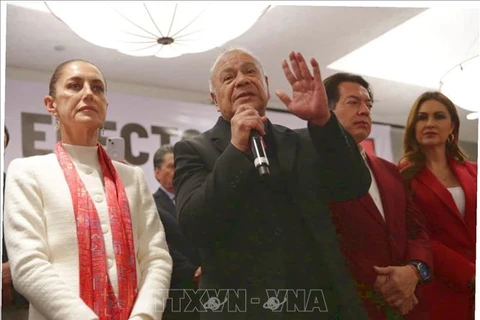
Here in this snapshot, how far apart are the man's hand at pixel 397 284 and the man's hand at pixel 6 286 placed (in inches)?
45.8

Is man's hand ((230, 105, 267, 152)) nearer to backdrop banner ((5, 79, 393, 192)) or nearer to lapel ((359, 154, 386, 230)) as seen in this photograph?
backdrop banner ((5, 79, 393, 192))

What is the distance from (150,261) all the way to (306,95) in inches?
28.6

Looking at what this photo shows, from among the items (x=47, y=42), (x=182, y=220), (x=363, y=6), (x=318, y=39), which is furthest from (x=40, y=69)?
(x=363, y=6)

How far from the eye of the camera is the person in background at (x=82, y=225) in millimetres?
1712

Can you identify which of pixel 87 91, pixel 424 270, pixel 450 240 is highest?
pixel 87 91

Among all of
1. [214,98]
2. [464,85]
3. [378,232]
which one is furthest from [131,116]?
[464,85]

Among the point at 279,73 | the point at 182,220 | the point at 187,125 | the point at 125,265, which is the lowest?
the point at 125,265

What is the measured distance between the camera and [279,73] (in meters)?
1.90

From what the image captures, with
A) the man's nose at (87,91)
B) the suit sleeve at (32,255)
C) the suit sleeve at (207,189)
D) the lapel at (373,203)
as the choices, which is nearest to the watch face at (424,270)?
the lapel at (373,203)

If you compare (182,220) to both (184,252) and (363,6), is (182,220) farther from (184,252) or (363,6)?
(363,6)

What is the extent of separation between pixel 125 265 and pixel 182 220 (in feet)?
0.73

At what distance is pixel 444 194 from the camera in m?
2.09

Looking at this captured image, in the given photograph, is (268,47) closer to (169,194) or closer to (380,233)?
(169,194)

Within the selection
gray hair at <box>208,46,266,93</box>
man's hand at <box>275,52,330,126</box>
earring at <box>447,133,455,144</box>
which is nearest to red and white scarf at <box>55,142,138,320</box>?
gray hair at <box>208,46,266,93</box>
